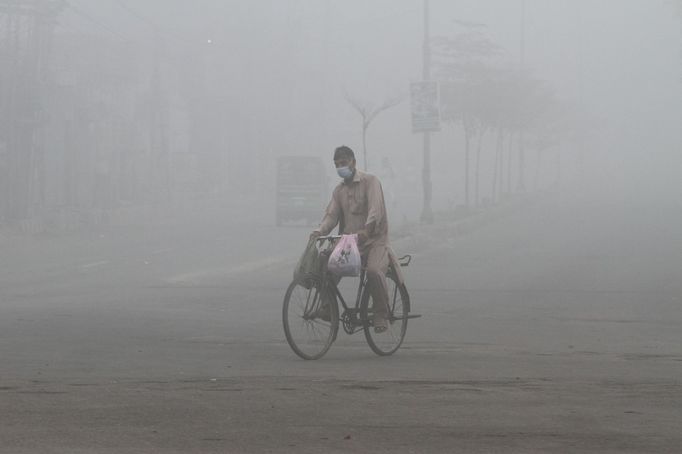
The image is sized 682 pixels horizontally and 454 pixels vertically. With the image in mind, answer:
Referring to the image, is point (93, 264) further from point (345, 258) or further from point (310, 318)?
point (345, 258)

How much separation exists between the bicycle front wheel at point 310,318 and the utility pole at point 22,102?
26.8 metres

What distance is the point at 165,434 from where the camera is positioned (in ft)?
21.9

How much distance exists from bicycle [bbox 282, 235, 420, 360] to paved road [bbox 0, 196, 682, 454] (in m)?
0.19

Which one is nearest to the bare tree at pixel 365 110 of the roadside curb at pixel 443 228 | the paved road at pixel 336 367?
the roadside curb at pixel 443 228

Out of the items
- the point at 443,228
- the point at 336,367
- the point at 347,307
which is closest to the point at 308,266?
the point at 347,307

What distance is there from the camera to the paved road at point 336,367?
6762 millimetres

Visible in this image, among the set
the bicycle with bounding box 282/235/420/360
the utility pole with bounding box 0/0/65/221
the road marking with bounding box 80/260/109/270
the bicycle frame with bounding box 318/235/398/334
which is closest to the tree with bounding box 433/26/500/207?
the utility pole with bounding box 0/0/65/221

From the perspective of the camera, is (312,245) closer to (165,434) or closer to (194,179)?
(165,434)

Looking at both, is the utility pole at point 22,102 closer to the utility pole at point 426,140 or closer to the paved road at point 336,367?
the utility pole at point 426,140

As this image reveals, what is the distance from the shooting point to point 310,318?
34.0ft

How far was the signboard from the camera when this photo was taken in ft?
115

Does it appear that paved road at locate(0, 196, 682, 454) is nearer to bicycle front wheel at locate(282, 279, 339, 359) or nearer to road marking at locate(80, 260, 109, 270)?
bicycle front wheel at locate(282, 279, 339, 359)

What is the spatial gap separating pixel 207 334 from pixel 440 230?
2201 cm

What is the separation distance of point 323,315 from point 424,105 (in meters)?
25.2
